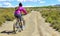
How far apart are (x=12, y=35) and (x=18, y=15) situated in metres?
1.70

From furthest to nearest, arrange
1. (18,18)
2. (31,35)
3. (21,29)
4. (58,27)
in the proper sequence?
1. (58,27)
2. (21,29)
3. (18,18)
4. (31,35)

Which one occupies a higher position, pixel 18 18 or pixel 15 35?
pixel 18 18

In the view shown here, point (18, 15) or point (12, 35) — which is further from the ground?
point (18, 15)

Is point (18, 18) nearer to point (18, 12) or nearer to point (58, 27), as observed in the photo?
point (18, 12)

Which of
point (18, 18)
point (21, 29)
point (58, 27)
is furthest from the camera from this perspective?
point (58, 27)

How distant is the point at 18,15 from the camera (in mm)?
16703

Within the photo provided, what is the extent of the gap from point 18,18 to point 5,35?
5.65ft

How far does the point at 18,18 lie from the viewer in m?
16.9

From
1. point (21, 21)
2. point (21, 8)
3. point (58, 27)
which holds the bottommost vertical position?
A: point (58, 27)

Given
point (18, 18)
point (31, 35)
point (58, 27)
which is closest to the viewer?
point (31, 35)

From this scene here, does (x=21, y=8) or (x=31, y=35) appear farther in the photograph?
(x=21, y=8)

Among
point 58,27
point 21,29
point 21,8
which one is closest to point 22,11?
point 21,8

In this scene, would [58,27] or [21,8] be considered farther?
[58,27]

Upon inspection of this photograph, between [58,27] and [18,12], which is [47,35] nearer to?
[18,12]
